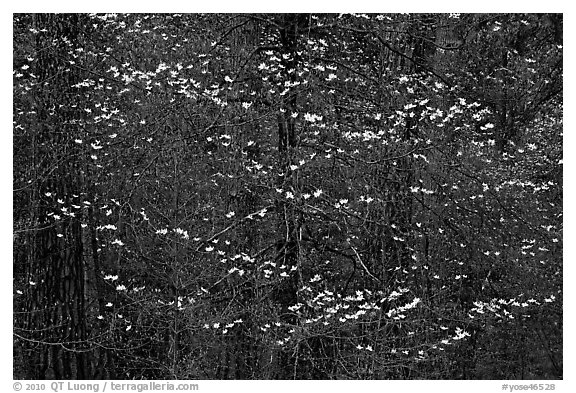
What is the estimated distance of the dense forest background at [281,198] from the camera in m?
5.68

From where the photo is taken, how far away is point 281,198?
5.66 meters

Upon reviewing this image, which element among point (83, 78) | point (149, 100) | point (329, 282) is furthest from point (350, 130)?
point (83, 78)

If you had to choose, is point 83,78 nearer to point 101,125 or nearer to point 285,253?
point 101,125

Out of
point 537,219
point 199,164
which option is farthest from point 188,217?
point 537,219

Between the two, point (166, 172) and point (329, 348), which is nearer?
point (329, 348)

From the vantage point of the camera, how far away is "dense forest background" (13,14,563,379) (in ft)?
18.6

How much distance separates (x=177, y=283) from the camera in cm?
576

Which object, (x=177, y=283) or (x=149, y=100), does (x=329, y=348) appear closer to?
(x=177, y=283)

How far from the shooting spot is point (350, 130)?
580 centimetres

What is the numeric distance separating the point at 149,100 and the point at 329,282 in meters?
2.10

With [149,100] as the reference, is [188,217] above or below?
below
